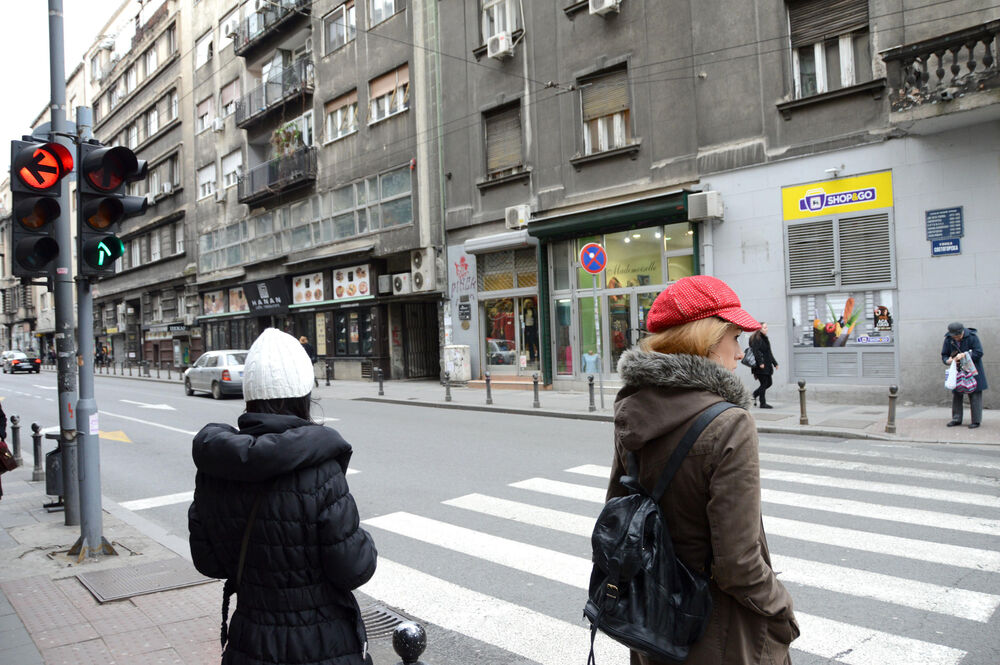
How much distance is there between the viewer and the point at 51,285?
656 cm

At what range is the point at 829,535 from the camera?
6.12m

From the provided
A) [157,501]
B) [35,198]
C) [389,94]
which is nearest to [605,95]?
[389,94]

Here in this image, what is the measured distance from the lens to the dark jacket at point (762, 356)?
566 inches

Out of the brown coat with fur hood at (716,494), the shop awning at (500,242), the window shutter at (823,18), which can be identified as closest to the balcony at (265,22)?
the shop awning at (500,242)

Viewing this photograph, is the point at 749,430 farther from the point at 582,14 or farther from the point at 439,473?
the point at 582,14

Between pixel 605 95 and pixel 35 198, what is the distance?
48.7 ft

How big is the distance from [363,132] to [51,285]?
69.4 ft

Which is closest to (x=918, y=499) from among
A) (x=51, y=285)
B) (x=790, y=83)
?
(x=51, y=285)

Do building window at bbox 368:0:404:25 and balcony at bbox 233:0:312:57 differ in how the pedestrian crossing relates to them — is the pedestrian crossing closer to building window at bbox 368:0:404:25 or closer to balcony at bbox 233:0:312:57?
building window at bbox 368:0:404:25

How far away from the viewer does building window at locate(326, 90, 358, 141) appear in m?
27.2

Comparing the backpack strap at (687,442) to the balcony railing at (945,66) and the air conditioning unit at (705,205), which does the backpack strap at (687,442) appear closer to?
the balcony railing at (945,66)

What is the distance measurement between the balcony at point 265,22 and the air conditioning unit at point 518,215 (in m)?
13.4

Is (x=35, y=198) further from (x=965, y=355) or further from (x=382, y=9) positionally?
(x=382, y=9)

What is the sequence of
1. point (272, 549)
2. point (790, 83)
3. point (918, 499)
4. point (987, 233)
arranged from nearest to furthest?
point (272, 549)
point (918, 499)
point (987, 233)
point (790, 83)
